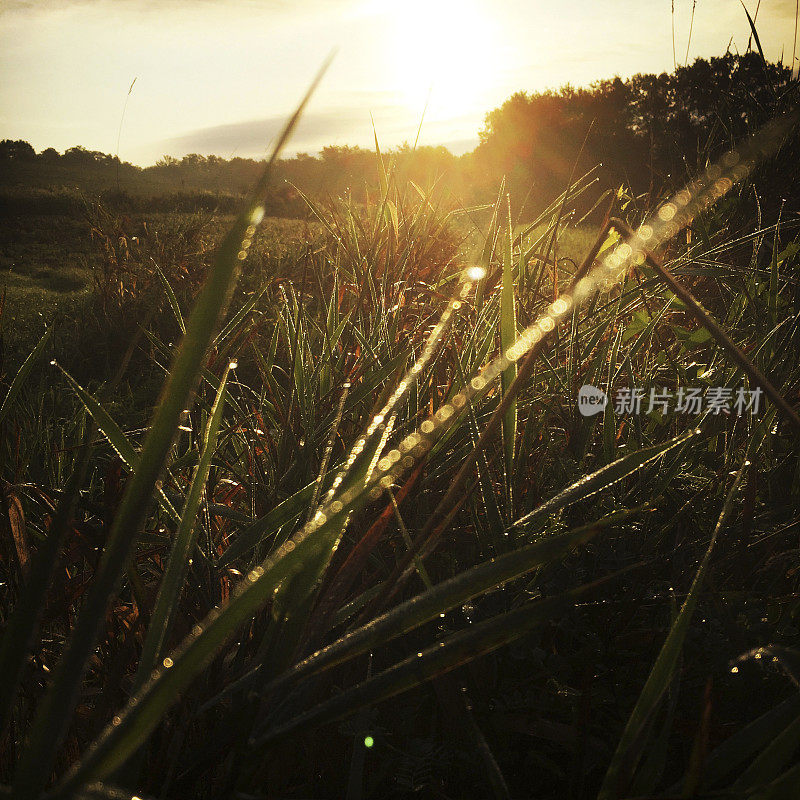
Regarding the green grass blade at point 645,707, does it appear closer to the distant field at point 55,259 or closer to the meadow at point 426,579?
the meadow at point 426,579

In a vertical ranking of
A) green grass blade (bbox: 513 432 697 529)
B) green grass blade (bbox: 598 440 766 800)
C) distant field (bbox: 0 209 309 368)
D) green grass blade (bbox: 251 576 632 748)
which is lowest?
green grass blade (bbox: 598 440 766 800)

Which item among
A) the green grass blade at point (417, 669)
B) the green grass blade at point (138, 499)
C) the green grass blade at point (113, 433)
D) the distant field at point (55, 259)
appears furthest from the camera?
the distant field at point (55, 259)

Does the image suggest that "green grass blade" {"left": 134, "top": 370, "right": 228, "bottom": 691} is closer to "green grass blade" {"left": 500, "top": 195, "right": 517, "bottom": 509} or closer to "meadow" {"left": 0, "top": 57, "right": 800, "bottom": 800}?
"meadow" {"left": 0, "top": 57, "right": 800, "bottom": 800}

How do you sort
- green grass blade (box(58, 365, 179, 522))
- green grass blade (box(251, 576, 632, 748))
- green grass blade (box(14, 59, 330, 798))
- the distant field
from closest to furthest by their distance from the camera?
green grass blade (box(14, 59, 330, 798)) → green grass blade (box(251, 576, 632, 748)) → green grass blade (box(58, 365, 179, 522)) → the distant field

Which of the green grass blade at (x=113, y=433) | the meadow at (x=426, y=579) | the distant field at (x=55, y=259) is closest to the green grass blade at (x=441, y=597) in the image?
the meadow at (x=426, y=579)

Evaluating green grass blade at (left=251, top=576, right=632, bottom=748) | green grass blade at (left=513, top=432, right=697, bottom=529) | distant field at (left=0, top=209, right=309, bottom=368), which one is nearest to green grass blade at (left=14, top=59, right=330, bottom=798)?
green grass blade at (left=251, top=576, right=632, bottom=748)

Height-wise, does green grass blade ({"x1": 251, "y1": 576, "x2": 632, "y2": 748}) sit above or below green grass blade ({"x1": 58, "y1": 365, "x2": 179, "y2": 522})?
below

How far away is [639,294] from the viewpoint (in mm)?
1065

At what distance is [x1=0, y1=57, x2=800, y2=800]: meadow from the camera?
1.22 feet

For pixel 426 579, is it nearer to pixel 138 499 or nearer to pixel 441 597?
pixel 441 597

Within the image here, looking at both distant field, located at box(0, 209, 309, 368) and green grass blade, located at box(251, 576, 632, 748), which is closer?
green grass blade, located at box(251, 576, 632, 748)

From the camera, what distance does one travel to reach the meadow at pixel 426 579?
37 centimetres

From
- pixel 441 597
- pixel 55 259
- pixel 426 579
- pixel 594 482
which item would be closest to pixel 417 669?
pixel 441 597

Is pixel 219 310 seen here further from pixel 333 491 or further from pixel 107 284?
pixel 107 284
